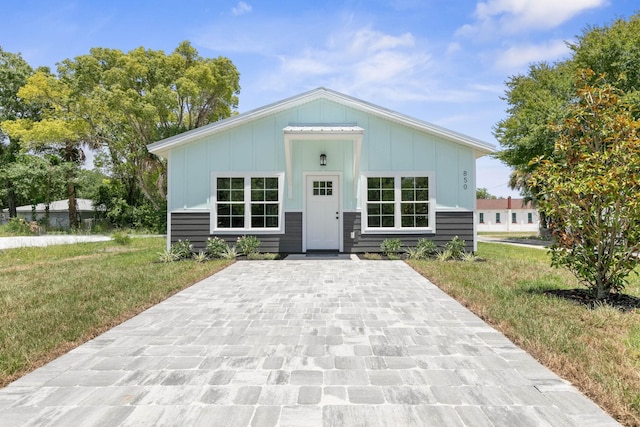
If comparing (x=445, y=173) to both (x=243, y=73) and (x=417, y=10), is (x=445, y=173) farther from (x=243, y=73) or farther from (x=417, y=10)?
(x=243, y=73)

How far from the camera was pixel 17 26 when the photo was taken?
10359 millimetres

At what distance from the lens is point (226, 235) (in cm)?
1020

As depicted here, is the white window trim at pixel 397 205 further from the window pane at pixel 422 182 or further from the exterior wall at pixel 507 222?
the exterior wall at pixel 507 222

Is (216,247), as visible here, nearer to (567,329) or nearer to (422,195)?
(422,195)

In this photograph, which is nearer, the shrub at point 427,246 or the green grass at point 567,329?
the green grass at point 567,329

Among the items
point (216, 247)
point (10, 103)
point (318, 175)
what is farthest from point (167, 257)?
point (10, 103)

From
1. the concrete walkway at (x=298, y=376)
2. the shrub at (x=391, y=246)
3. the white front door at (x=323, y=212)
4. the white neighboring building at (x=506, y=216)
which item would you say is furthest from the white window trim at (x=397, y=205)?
the white neighboring building at (x=506, y=216)

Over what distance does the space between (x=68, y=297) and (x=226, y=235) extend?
498 cm

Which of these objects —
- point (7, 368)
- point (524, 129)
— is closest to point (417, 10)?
point (7, 368)

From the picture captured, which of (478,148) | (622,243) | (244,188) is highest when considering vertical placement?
(478,148)

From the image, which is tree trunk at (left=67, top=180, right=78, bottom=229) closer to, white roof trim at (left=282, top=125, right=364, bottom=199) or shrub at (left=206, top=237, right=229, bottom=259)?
shrub at (left=206, top=237, right=229, bottom=259)

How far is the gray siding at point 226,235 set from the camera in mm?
10125

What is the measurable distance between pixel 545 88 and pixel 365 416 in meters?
23.8

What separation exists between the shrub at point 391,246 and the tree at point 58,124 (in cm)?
2105
